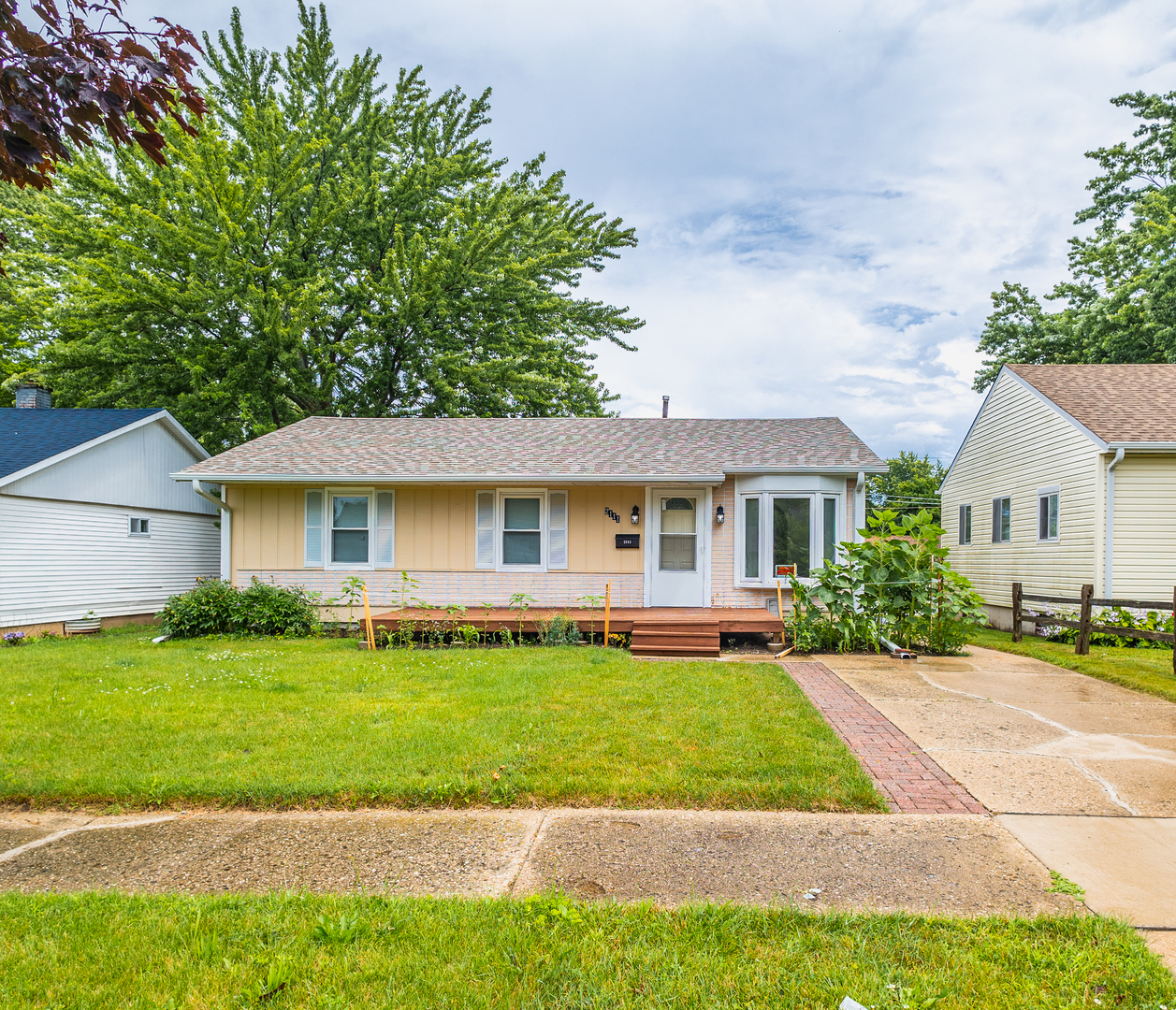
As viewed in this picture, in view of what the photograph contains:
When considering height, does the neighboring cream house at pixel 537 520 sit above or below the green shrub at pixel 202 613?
above

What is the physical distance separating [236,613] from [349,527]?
2.26 m

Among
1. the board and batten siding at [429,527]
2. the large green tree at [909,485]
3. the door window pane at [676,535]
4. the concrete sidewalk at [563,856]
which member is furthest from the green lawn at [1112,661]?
the large green tree at [909,485]

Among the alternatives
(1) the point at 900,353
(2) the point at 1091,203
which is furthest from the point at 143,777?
(2) the point at 1091,203

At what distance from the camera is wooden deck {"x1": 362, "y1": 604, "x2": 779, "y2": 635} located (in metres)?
9.95

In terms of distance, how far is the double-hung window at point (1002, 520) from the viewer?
14.9m

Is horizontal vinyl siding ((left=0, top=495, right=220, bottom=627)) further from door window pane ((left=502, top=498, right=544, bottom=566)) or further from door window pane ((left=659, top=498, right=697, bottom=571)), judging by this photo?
door window pane ((left=659, top=498, right=697, bottom=571))

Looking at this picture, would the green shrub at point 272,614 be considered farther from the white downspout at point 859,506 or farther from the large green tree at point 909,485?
the large green tree at point 909,485

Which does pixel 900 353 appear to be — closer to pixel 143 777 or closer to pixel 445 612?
pixel 445 612

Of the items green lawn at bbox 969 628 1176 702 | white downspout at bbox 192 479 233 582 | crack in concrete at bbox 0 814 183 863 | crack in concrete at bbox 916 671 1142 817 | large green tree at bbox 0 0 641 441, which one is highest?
large green tree at bbox 0 0 641 441

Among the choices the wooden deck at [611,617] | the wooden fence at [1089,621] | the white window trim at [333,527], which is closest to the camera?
the wooden fence at [1089,621]

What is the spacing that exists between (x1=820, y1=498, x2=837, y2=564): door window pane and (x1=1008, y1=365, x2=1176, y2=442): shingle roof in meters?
5.04

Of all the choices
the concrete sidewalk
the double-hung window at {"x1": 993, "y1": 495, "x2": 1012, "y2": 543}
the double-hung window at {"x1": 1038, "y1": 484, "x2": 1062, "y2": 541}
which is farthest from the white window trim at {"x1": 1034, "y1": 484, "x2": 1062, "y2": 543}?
the concrete sidewalk

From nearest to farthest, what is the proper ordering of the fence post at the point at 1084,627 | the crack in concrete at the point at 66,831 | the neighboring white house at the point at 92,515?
1. the crack in concrete at the point at 66,831
2. the fence post at the point at 1084,627
3. the neighboring white house at the point at 92,515

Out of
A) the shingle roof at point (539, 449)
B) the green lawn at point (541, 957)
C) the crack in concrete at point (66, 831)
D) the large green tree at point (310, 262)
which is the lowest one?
the crack in concrete at point (66, 831)
